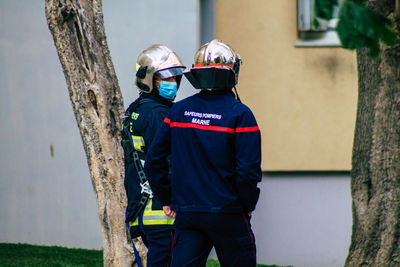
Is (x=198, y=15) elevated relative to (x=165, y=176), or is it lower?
elevated

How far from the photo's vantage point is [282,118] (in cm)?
863

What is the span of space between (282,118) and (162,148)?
470 centimetres

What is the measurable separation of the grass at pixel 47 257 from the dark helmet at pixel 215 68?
13.5 feet

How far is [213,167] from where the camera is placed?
3879 millimetres

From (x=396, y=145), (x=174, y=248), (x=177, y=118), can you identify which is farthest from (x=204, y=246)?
(x=396, y=145)

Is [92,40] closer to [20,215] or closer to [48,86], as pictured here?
[48,86]

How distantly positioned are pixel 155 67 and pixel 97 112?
165 centimetres

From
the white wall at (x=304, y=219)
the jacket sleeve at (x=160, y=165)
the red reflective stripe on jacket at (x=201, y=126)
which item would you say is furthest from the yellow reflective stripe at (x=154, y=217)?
the white wall at (x=304, y=219)

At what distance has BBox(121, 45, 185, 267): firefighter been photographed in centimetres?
440

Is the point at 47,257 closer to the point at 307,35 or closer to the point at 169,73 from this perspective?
the point at 307,35

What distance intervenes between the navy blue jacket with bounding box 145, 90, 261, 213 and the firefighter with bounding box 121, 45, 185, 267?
1.35 feet

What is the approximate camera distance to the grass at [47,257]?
25.3 ft

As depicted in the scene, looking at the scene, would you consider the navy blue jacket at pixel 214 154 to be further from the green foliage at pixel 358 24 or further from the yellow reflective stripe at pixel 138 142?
the green foliage at pixel 358 24

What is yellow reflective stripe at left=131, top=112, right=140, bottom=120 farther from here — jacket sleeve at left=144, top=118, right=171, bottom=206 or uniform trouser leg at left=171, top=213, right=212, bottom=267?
uniform trouser leg at left=171, top=213, right=212, bottom=267
